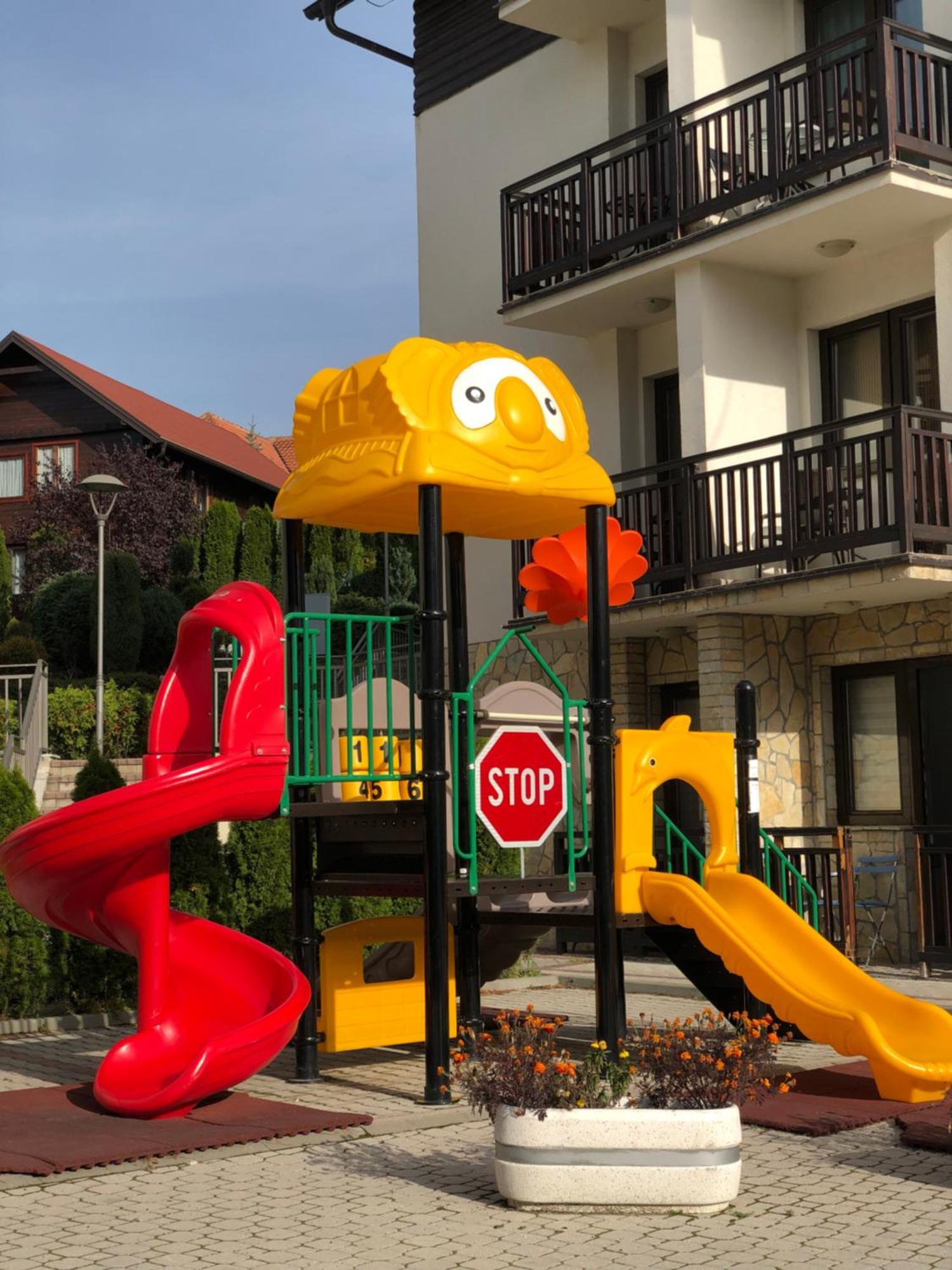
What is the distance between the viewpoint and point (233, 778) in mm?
8828

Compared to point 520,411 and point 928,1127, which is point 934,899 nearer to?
point 928,1127

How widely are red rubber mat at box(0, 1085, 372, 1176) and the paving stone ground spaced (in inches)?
4.3

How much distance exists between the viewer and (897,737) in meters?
17.4

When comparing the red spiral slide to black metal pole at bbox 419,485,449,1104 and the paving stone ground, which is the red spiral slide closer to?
black metal pole at bbox 419,485,449,1104

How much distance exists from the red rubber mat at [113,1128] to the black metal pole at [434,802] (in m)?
0.73

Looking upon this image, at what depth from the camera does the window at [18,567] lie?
42.8 metres

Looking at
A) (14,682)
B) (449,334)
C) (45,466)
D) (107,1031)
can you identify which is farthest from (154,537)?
(107,1031)

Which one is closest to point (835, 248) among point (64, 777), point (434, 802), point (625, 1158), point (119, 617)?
point (434, 802)

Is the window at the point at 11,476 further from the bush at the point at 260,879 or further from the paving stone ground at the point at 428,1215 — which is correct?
the paving stone ground at the point at 428,1215

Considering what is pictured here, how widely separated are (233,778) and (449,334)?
1503 cm

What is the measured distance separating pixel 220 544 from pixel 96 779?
28151 mm

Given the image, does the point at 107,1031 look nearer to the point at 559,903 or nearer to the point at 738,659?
the point at 559,903

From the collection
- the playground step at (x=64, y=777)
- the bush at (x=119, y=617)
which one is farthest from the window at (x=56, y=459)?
the playground step at (x=64, y=777)

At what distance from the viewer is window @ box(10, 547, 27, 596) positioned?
42812 mm
